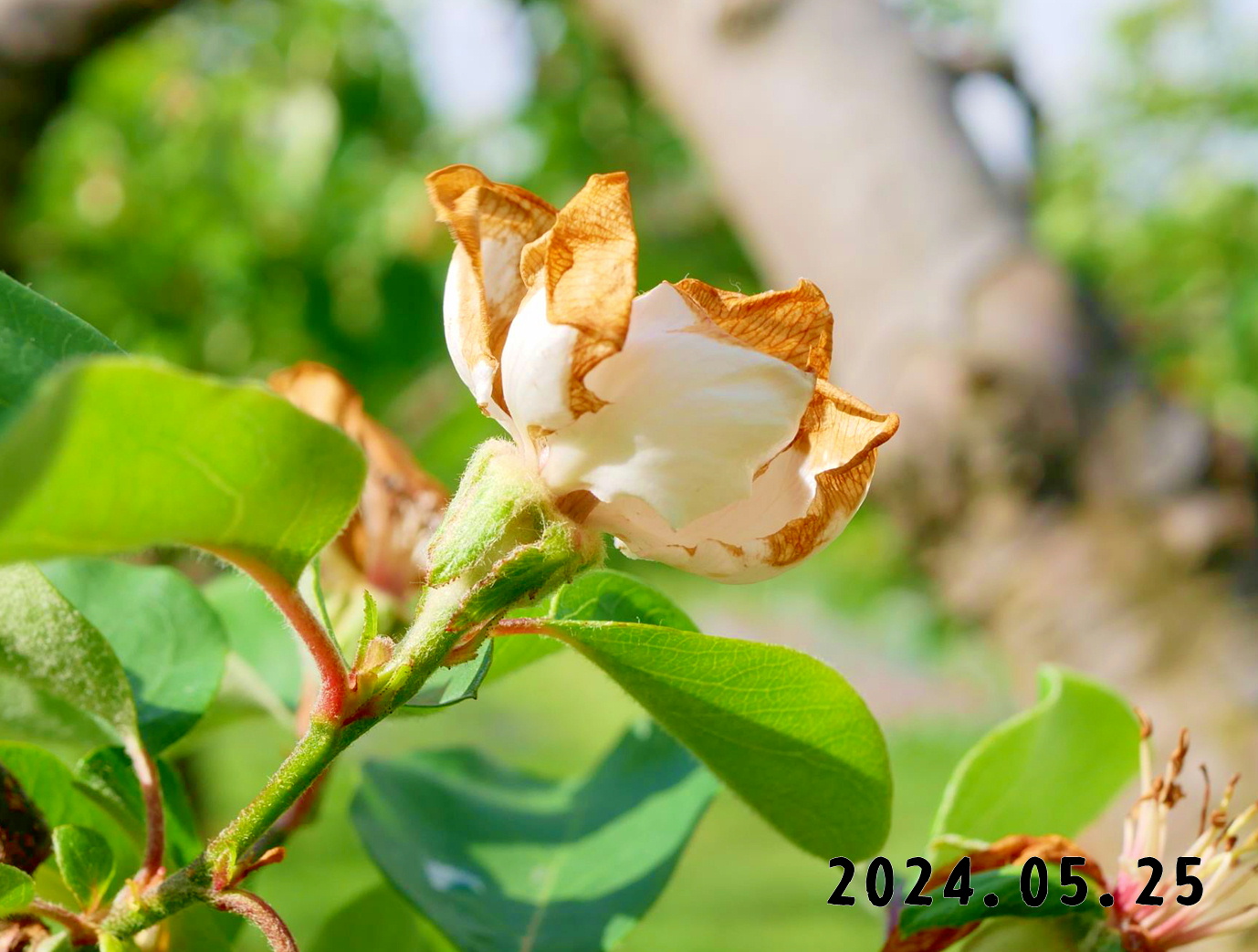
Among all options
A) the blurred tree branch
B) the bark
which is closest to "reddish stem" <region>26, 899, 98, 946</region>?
the bark

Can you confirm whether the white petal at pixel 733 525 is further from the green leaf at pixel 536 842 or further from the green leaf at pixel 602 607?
the green leaf at pixel 536 842

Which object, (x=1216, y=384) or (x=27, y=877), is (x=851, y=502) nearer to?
(x=27, y=877)

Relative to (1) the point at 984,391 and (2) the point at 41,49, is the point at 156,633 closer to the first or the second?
(1) the point at 984,391

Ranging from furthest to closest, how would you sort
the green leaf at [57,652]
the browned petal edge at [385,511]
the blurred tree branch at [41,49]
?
→ the blurred tree branch at [41,49] → the browned petal edge at [385,511] → the green leaf at [57,652]

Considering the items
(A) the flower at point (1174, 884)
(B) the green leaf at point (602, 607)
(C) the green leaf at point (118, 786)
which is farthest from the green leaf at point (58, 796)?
(A) the flower at point (1174, 884)

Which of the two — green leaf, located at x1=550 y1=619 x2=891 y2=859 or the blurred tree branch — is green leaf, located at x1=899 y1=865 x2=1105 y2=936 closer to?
green leaf, located at x1=550 y1=619 x2=891 y2=859

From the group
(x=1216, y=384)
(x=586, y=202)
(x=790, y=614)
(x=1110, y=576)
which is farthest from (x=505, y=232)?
(x=790, y=614)

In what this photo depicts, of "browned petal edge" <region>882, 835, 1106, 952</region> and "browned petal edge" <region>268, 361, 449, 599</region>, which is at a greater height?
"browned petal edge" <region>268, 361, 449, 599</region>
